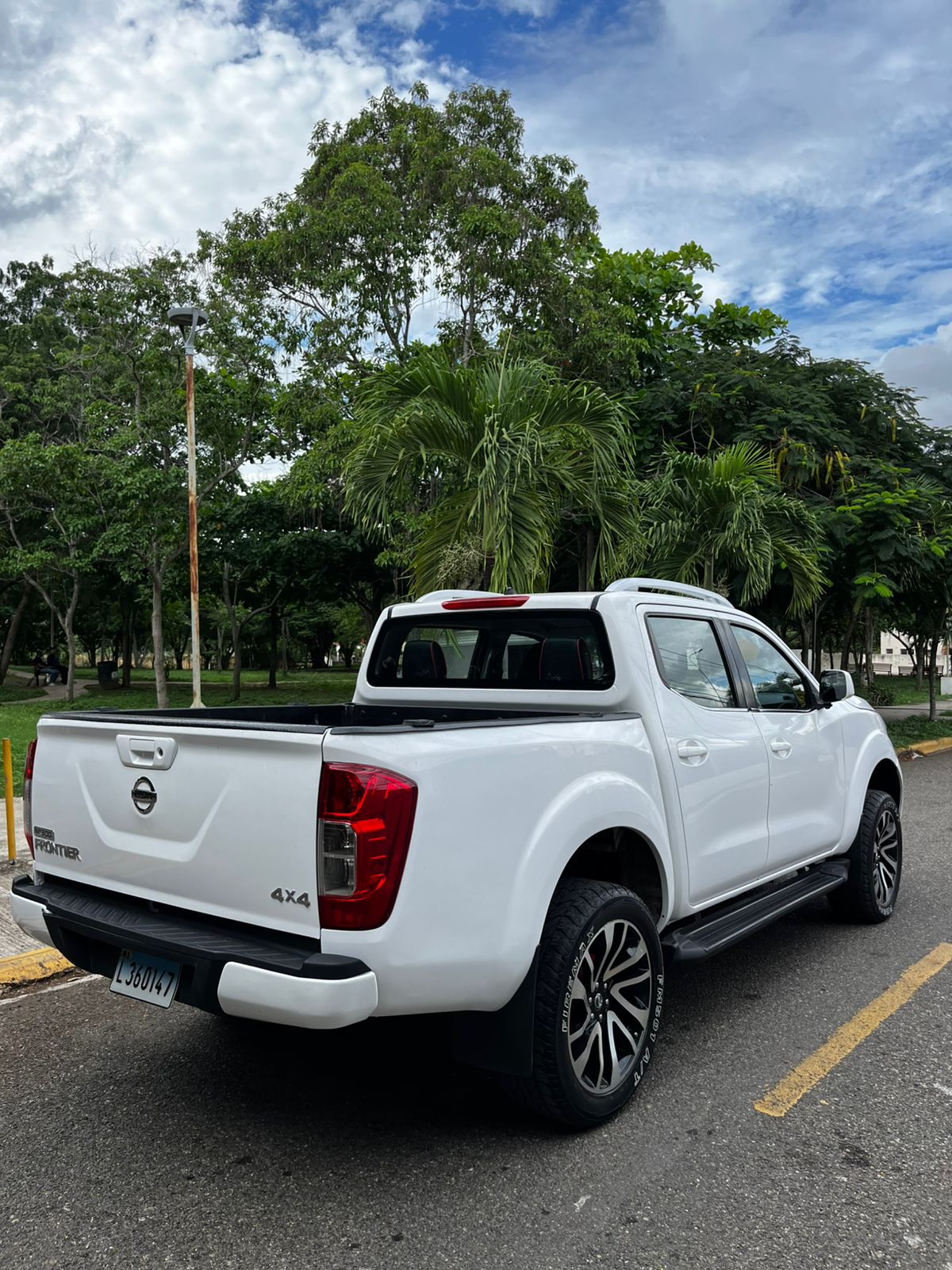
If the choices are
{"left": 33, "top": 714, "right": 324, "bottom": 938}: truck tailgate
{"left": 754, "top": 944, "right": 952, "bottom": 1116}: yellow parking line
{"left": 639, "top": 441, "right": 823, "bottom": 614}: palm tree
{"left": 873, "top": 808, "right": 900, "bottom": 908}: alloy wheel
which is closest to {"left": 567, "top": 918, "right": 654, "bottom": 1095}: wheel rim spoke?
{"left": 754, "top": 944, "right": 952, "bottom": 1116}: yellow parking line

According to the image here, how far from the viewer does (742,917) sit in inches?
161

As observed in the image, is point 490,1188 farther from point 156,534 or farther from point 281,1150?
point 156,534

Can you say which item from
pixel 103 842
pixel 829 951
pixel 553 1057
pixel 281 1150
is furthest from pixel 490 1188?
pixel 829 951

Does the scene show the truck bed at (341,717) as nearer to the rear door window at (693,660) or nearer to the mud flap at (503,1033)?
the rear door window at (693,660)

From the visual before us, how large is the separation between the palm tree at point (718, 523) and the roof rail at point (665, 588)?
616 cm

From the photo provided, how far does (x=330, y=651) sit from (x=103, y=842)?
213 ft

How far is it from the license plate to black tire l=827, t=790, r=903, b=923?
3678 mm

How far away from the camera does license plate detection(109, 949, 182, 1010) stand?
9.52 ft

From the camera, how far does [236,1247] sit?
254cm

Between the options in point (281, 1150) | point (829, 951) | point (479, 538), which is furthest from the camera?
point (479, 538)

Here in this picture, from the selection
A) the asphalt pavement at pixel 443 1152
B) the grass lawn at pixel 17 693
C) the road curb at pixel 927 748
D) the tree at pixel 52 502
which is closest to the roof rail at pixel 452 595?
the asphalt pavement at pixel 443 1152

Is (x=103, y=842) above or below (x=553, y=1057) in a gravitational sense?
above

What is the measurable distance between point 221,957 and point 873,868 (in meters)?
3.95

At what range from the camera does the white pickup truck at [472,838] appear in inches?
104
